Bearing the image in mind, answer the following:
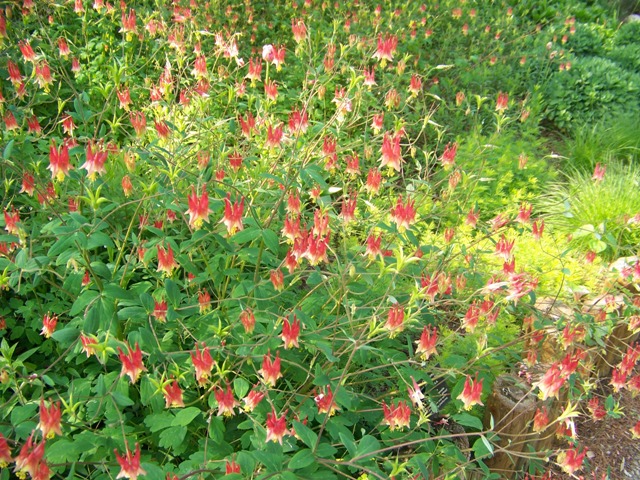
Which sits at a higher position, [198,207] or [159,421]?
[198,207]

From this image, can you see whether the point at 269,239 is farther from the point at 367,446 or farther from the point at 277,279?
the point at 367,446

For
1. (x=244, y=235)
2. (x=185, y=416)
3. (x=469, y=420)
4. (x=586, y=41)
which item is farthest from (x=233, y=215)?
(x=586, y=41)

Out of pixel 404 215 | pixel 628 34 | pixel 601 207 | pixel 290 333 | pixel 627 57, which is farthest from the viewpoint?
pixel 628 34

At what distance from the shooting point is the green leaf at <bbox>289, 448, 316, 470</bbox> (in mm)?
1436

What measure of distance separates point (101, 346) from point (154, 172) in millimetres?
1085

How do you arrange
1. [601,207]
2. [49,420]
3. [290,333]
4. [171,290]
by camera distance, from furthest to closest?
[601,207]
[171,290]
[290,333]
[49,420]

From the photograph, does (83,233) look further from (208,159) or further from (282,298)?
(282,298)

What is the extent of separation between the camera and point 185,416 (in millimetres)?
1634

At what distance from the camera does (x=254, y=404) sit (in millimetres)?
1522

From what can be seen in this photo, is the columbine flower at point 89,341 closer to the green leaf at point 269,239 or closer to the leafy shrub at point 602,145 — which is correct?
the green leaf at point 269,239

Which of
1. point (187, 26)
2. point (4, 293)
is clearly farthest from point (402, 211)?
Answer: point (187, 26)

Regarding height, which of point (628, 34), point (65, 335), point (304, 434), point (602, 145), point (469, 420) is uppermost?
point (65, 335)

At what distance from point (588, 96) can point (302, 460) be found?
5385 mm

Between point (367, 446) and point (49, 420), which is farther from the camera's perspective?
point (367, 446)
